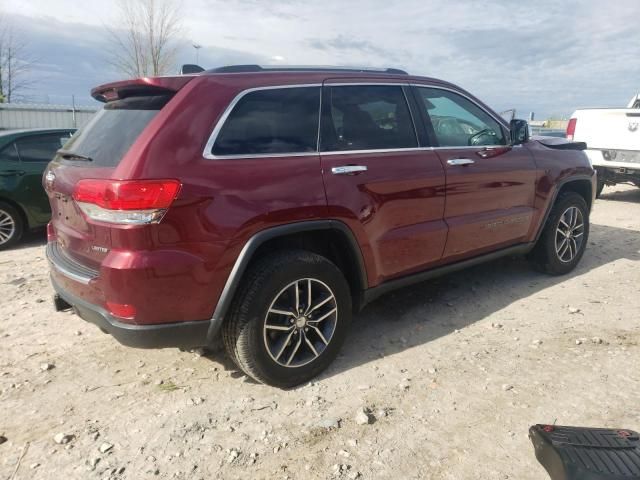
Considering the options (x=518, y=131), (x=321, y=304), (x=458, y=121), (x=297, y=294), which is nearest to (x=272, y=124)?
(x=297, y=294)

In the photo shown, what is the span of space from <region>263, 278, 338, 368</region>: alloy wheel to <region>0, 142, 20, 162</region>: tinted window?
507cm

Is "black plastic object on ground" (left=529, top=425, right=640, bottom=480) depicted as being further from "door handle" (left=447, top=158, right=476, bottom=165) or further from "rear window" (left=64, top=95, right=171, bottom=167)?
"rear window" (left=64, top=95, right=171, bottom=167)

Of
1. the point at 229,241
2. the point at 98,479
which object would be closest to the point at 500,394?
the point at 229,241

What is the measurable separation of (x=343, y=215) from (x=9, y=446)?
6.98 ft

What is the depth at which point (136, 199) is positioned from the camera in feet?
7.70

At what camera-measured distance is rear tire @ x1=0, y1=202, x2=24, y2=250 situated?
6.09m

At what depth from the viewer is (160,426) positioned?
8.64ft

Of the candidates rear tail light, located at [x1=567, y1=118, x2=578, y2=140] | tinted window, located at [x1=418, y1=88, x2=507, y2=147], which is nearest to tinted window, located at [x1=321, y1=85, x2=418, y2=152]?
tinted window, located at [x1=418, y1=88, x2=507, y2=147]

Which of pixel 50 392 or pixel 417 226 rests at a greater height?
pixel 417 226

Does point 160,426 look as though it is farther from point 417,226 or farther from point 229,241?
point 417,226

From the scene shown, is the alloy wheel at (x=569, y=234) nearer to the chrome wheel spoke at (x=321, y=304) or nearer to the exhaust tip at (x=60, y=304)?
the chrome wheel spoke at (x=321, y=304)

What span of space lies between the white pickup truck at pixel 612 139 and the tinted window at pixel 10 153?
9392mm

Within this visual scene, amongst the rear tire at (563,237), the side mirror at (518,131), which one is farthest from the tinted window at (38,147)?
the rear tire at (563,237)

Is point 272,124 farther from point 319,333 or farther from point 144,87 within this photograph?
point 319,333
